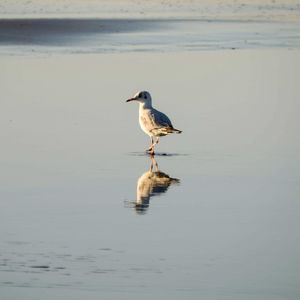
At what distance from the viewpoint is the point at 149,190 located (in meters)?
9.27

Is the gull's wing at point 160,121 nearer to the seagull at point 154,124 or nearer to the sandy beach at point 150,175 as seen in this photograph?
the seagull at point 154,124

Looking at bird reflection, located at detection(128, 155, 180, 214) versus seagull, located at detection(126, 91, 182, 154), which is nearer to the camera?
bird reflection, located at detection(128, 155, 180, 214)

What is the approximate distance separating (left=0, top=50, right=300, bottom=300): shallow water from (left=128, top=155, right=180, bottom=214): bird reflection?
0.02 m

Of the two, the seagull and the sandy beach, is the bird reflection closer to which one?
the sandy beach

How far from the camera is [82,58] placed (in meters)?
20.1

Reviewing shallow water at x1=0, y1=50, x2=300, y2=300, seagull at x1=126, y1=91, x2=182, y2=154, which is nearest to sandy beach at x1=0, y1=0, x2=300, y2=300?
shallow water at x1=0, y1=50, x2=300, y2=300

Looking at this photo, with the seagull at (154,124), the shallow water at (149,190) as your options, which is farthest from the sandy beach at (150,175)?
the seagull at (154,124)

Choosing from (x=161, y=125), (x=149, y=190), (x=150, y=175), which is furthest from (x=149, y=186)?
(x=161, y=125)

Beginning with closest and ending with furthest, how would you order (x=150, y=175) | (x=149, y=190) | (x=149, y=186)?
1. (x=149, y=190)
2. (x=149, y=186)
3. (x=150, y=175)

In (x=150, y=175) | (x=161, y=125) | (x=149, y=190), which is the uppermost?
(x=161, y=125)

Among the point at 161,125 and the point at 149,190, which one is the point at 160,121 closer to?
the point at 161,125

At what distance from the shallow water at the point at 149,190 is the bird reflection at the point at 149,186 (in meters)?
0.02

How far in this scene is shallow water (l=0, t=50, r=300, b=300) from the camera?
6.61 metres

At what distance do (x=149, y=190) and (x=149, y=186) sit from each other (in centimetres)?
19
